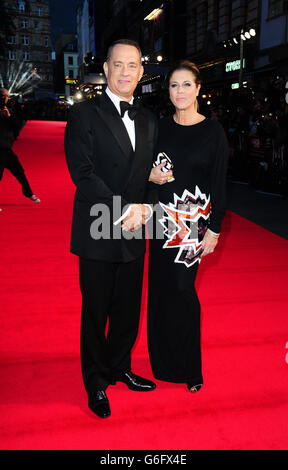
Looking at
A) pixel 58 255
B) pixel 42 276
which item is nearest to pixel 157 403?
pixel 42 276

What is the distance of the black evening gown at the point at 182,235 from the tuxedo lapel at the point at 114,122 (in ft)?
1.02

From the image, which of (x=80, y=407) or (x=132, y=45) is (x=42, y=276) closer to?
(x=80, y=407)

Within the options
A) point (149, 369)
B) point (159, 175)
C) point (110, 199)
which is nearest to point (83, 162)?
point (110, 199)

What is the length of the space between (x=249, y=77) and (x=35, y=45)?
3145 inches

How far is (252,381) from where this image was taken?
9.61ft

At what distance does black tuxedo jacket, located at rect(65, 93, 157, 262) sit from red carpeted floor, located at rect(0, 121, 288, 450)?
94 centimetres

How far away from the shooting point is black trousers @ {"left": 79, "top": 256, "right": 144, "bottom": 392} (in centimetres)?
251

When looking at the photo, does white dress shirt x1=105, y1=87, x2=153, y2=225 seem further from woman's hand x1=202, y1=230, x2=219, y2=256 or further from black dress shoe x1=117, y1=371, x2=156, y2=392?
black dress shoe x1=117, y1=371, x2=156, y2=392

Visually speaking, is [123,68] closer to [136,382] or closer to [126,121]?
[126,121]

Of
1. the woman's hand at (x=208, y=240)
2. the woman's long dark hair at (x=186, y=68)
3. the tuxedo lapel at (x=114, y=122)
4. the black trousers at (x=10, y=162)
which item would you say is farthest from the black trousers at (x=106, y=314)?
the black trousers at (x=10, y=162)

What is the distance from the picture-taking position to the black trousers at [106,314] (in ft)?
8.22

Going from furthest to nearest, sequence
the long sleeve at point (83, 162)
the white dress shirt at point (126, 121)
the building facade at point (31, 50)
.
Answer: the building facade at point (31, 50), the white dress shirt at point (126, 121), the long sleeve at point (83, 162)

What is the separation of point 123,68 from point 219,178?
801mm

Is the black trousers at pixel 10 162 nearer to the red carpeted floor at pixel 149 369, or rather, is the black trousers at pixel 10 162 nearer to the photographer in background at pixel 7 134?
the photographer in background at pixel 7 134
